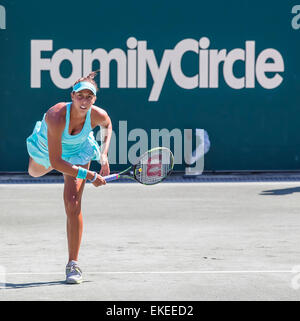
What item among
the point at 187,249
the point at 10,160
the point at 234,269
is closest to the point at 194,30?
the point at 10,160

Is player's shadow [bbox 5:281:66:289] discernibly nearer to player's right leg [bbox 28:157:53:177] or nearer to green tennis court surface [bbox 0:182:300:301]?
green tennis court surface [bbox 0:182:300:301]

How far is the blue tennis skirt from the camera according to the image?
7.20 meters

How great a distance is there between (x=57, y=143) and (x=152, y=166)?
1173 mm

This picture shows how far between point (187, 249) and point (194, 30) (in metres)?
7.68

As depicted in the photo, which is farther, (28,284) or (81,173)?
(28,284)

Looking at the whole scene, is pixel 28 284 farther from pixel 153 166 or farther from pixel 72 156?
pixel 153 166

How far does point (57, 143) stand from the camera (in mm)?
6852

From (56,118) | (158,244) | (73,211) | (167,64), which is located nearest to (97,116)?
(56,118)

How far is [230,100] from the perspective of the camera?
1581cm

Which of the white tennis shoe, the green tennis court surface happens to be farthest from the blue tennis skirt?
the green tennis court surface

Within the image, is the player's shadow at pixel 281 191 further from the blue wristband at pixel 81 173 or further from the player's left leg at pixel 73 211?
the blue wristband at pixel 81 173

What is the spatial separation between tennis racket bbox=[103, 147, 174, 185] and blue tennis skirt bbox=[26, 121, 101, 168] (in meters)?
0.43
